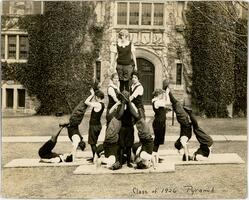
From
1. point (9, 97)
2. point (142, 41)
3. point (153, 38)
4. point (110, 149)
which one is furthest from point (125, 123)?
point (9, 97)

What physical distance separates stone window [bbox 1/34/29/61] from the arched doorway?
273 centimetres

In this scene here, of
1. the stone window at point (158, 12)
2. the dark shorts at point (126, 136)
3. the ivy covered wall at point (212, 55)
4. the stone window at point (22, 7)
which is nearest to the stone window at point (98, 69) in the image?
the dark shorts at point (126, 136)

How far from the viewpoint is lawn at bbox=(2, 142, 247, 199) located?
895 centimetres

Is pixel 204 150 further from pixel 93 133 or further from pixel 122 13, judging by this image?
pixel 122 13

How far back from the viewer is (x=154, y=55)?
10.4m

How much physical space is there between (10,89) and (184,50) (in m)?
4.15

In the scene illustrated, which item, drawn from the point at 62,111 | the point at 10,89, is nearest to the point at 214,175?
the point at 62,111

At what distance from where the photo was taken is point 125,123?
941 cm

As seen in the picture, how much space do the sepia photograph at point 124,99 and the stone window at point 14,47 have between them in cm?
3

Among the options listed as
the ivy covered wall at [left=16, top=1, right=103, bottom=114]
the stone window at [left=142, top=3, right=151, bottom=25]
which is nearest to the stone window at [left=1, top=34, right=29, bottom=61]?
the ivy covered wall at [left=16, top=1, right=103, bottom=114]

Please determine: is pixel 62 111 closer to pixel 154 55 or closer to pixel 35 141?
pixel 35 141

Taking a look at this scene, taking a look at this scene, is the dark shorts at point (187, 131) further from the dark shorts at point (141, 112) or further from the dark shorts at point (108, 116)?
the dark shorts at point (108, 116)

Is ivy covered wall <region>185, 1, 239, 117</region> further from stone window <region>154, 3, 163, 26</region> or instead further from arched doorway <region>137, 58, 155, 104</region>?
arched doorway <region>137, 58, 155, 104</region>

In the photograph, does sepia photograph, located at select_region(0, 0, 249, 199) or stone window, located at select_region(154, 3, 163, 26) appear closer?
sepia photograph, located at select_region(0, 0, 249, 199)
